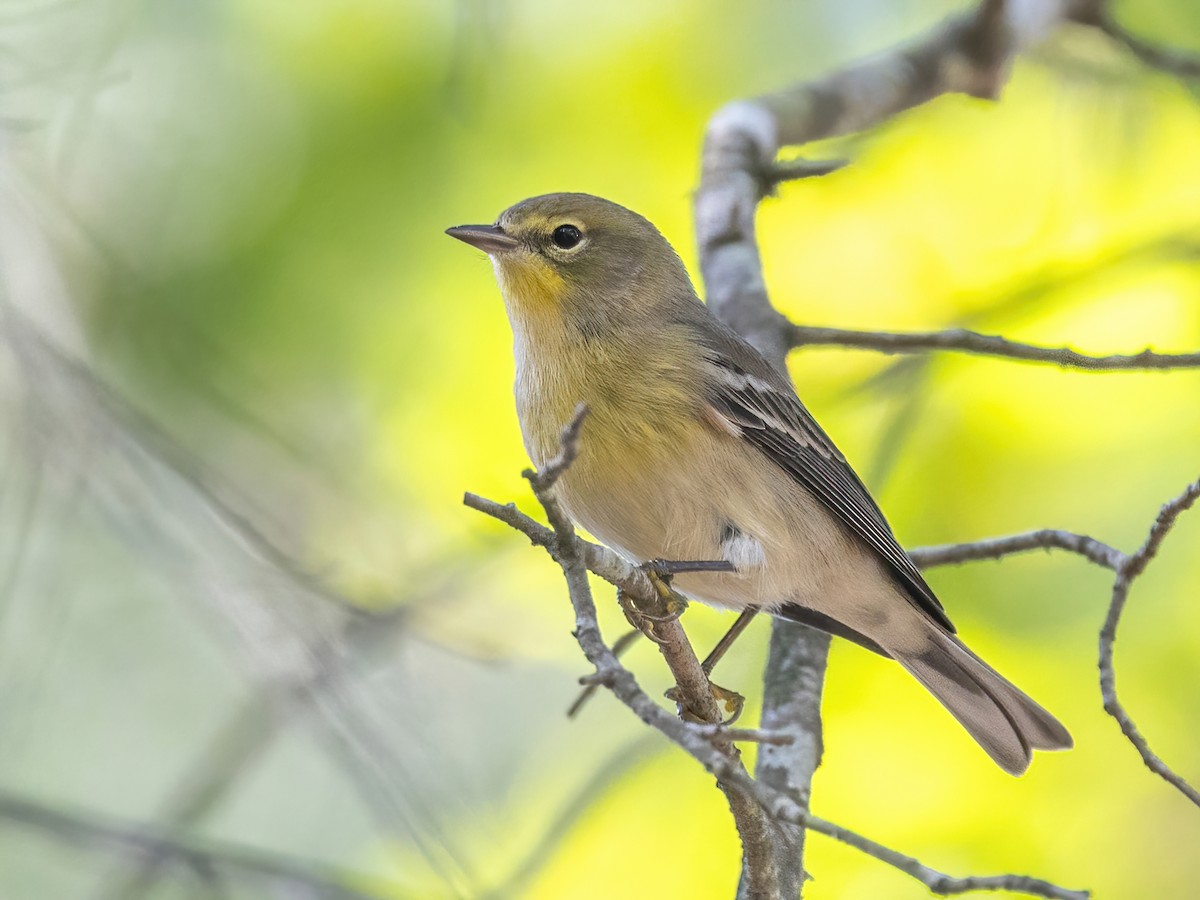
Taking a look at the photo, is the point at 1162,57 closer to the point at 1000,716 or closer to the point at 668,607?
the point at 1000,716

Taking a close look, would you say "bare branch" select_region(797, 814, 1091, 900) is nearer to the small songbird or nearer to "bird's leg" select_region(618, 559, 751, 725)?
"bird's leg" select_region(618, 559, 751, 725)

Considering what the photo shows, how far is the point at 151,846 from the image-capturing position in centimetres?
341

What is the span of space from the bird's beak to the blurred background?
126 cm

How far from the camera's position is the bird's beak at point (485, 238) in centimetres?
408

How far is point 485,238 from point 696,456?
41.8 inches

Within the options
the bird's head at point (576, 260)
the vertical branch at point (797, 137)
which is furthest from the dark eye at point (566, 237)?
the vertical branch at point (797, 137)

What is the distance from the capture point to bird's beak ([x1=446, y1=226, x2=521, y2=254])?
408 cm

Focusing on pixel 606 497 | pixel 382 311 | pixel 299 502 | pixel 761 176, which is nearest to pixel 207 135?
pixel 382 311

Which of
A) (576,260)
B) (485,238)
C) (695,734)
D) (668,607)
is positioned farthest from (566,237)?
(695,734)

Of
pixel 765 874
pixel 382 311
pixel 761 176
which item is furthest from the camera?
pixel 382 311

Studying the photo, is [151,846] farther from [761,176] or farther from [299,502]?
[761,176]

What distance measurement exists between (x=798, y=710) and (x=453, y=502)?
221cm

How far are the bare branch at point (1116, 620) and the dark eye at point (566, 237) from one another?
210 centimetres

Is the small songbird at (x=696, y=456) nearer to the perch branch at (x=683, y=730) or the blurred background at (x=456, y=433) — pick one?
the blurred background at (x=456, y=433)
